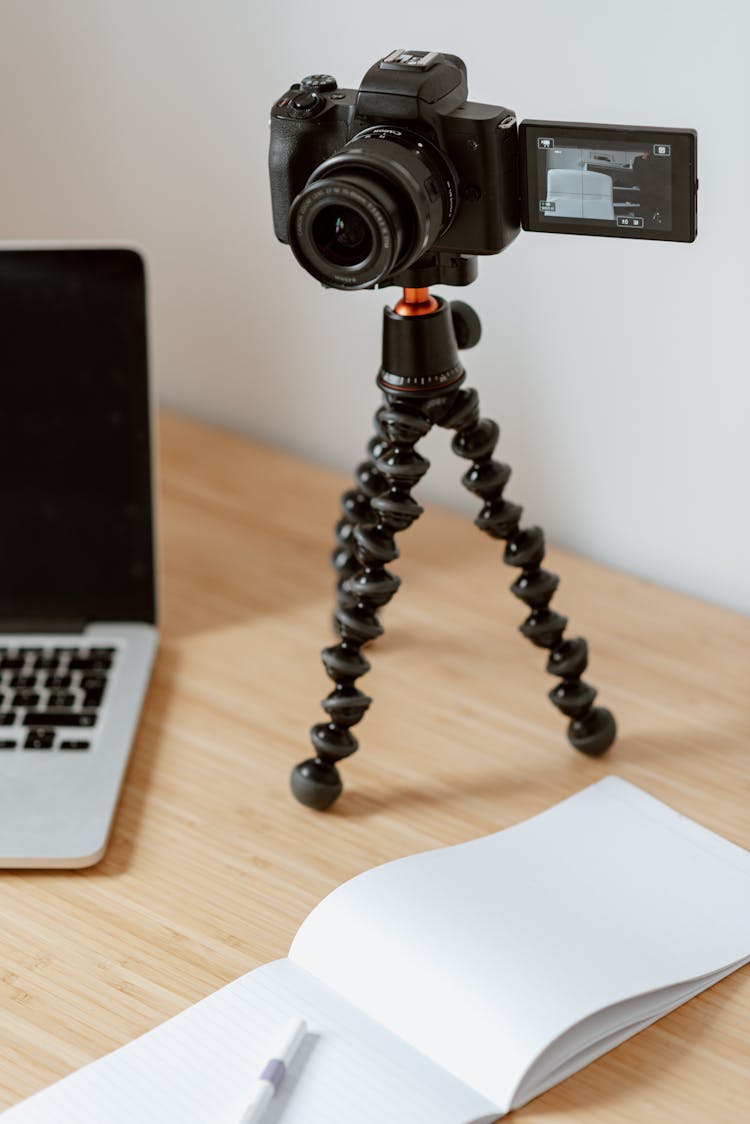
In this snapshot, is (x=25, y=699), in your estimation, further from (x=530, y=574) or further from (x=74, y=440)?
(x=530, y=574)

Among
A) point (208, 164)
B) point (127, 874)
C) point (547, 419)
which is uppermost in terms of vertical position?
point (208, 164)

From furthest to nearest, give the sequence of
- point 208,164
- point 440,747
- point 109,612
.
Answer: point 208,164, point 109,612, point 440,747

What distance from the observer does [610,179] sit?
0.77 metres

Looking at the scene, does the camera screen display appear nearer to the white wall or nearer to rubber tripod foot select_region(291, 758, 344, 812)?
the white wall

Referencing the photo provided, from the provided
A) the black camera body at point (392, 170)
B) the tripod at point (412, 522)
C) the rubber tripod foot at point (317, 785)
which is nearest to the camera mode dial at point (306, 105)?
the black camera body at point (392, 170)

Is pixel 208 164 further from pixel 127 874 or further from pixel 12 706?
pixel 127 874

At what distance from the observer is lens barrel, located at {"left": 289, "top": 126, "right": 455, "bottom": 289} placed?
74cm

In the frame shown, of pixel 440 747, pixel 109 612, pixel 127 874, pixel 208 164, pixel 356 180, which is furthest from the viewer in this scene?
pixel 208 164

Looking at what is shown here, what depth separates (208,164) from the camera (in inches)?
49.2

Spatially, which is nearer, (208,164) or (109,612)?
(109,612)

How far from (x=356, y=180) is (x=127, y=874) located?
425mm

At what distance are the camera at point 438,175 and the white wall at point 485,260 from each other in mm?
230

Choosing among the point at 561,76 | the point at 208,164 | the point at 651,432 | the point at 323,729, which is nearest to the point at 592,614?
the point at 651,432

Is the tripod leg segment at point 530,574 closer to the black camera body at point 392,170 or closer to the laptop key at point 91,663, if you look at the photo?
the black camera body at point 392,170
